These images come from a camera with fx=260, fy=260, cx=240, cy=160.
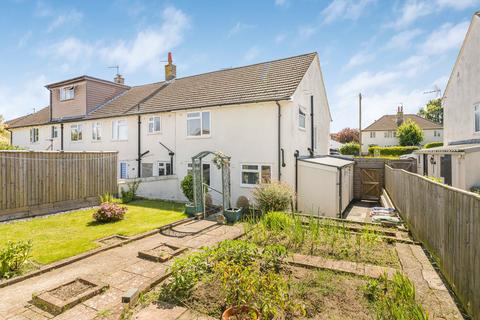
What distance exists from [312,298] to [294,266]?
1.44 meters

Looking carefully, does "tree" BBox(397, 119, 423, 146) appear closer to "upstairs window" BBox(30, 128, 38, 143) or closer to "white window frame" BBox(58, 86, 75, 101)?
"white window frame" BBox(58, 86, 75, 101)

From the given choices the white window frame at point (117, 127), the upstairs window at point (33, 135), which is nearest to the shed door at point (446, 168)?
the white window frame at point (117, 127)

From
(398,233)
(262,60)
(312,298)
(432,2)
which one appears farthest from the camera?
(262,60)

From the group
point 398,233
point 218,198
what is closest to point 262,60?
point 218,198

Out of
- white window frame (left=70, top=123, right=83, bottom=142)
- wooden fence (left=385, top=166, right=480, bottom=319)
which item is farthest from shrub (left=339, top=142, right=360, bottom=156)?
white window frame (left=70, top=123, right=83, bottom=142)

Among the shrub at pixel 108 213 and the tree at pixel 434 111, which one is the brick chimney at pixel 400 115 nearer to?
the tree at pixel 434 111

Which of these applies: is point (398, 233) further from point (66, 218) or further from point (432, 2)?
point (66, 218)

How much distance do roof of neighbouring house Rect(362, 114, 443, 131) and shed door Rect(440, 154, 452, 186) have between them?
36888 mm

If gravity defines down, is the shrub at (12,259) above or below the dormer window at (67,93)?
below

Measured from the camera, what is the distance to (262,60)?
17609mm

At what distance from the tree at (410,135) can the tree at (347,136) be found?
13.5m

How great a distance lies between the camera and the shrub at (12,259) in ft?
18.4

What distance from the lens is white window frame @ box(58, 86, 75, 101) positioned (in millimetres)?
22141

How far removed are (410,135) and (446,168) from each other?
2983 centimetres
